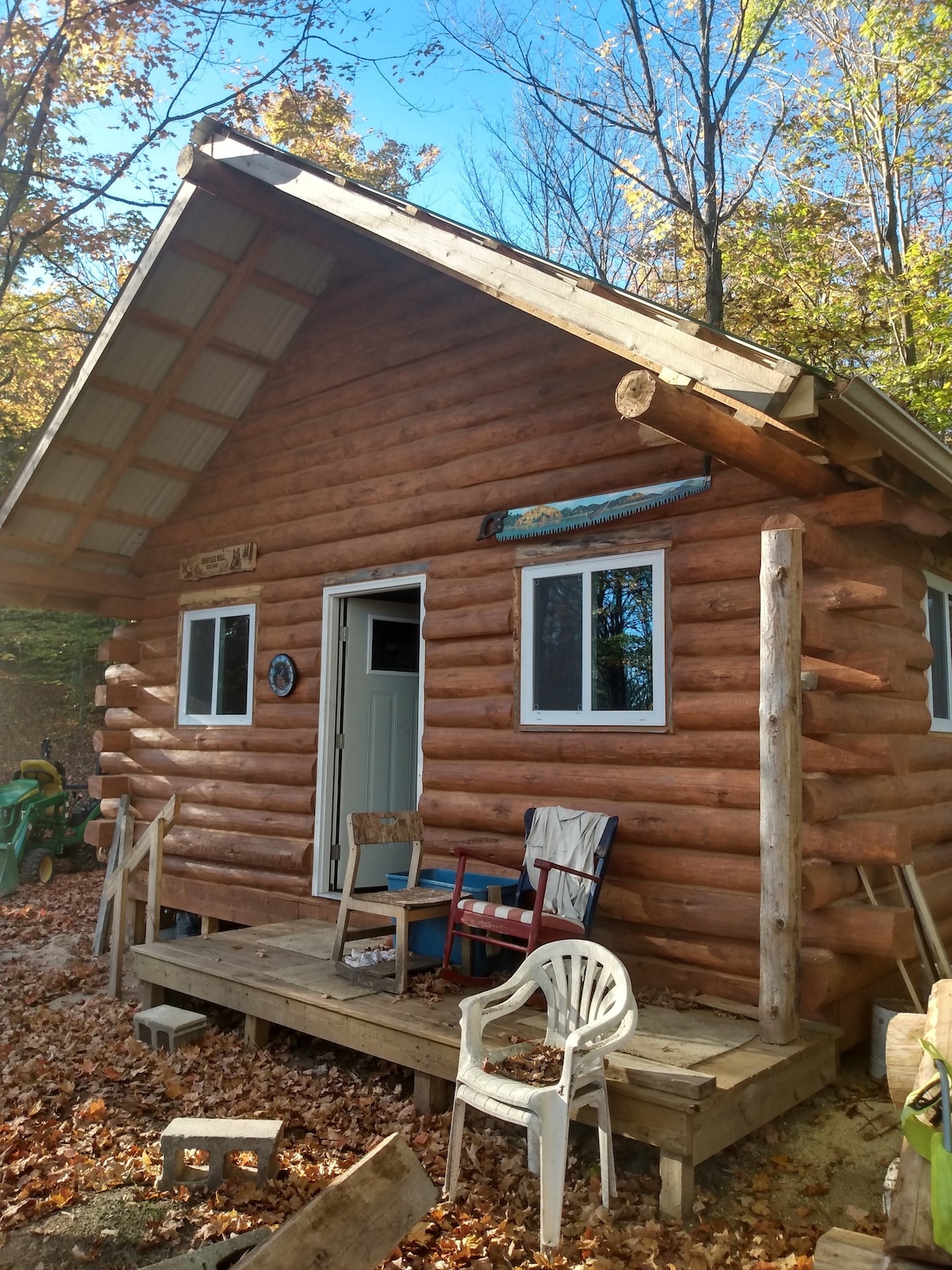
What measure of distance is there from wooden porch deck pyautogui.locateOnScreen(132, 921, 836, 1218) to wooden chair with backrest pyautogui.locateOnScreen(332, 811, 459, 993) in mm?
151

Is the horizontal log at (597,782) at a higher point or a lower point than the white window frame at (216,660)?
lower

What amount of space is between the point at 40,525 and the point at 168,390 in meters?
2.04

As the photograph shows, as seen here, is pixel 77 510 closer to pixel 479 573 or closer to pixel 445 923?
Answer: pixel 479 573

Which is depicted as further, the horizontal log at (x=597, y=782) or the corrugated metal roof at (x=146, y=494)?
the corrugated metal roof at (x=146, y=494)

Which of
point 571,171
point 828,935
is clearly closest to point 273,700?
point 828,935

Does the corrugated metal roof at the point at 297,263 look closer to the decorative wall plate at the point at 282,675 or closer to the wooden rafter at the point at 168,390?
the wooden rafter at the point at 168,390

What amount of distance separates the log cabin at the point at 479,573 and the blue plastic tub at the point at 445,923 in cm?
32

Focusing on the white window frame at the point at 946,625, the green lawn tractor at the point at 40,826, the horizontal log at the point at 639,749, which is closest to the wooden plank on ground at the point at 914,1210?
the horizontal log at the point at 639,749

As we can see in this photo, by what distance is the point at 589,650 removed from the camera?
6.50 metres

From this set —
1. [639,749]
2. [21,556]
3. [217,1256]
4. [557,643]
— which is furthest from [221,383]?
[217,1256]

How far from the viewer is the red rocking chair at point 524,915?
5.23 meters

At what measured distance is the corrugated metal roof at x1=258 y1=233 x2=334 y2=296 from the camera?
8.25m

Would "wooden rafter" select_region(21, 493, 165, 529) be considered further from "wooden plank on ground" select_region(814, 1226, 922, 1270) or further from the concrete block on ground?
"wooden plank on ground" select_region(814, 1226, 922, 1270)

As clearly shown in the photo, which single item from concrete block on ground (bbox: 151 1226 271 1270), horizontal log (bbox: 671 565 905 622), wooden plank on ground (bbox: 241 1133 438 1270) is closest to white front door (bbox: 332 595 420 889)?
horizontal log (bbox: 671 565 905 622)
